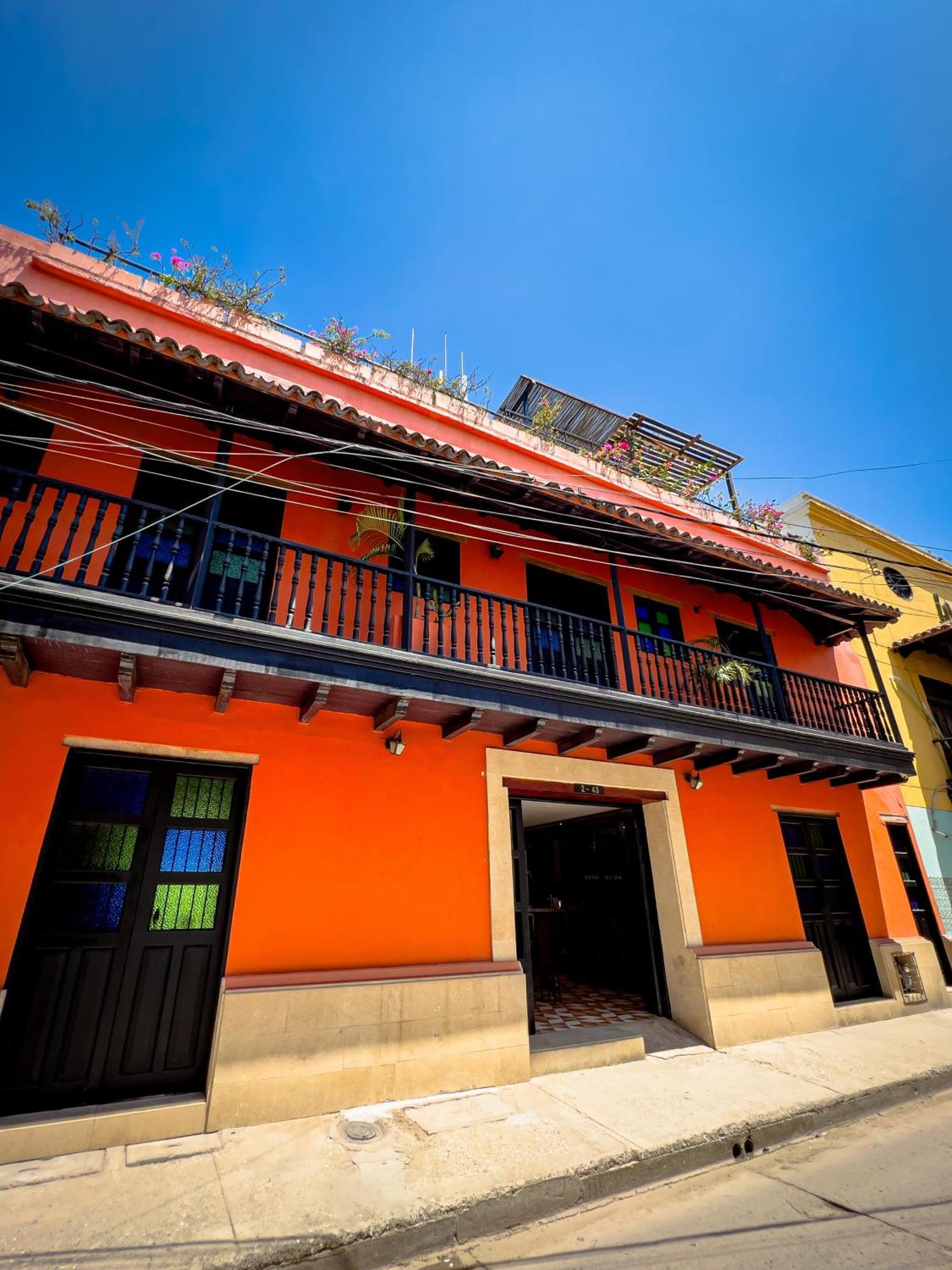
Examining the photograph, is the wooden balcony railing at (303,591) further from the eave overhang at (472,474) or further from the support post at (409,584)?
the eave overhang at (472,474)

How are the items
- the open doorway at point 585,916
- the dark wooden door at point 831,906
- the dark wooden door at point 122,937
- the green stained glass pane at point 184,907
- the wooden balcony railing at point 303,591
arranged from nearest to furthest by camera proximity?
the dark wooden door at point 122,937 → the wooden balcony railing at point 303,591 → the green stained glass pane at point 184,907 → the open doorway at point 585,916 → the dark wooden door at point 831,906

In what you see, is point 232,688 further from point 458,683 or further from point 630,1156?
point 630,1156

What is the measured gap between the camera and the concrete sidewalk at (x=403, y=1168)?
2.92 metres

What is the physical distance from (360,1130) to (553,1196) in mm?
1463

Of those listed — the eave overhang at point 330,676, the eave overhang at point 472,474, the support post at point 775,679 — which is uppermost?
the eave overhang at point 472,474

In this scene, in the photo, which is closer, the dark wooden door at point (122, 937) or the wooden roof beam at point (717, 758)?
the dark wooden door at point (122, 937)

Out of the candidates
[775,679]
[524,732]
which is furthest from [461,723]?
[775,679]

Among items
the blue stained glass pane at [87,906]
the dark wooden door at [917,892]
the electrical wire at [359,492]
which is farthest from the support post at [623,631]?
the dark wooden door at [917,892]

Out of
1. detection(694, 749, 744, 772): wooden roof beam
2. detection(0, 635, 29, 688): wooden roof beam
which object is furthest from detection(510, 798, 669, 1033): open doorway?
detection(0, 635, 29, 688): wooden roof beam

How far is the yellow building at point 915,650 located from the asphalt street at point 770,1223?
23.8 ft

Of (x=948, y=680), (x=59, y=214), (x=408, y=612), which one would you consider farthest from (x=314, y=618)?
(x=948, y=680)

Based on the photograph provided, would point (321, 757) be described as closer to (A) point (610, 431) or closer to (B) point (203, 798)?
(B) point (203, 798)

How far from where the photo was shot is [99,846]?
4637 millimetres

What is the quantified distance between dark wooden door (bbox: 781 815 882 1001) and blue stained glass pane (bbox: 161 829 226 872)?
7.67 meters
